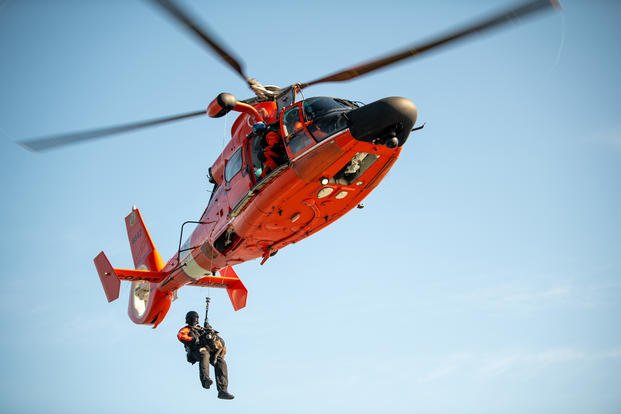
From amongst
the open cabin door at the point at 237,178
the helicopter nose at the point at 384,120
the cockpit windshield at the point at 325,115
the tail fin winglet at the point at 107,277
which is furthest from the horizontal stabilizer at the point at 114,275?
the helicopter nose at the point at 384,120

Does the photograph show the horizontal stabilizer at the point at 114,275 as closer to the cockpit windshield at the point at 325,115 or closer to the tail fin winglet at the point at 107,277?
the tail fin winglet at the point at 107,277

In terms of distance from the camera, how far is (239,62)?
11.7 m

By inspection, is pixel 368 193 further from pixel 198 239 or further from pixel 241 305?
pixel 241 305

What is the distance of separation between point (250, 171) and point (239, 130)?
122cm

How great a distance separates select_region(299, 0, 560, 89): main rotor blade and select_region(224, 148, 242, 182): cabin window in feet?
7.43

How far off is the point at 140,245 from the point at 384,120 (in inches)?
346

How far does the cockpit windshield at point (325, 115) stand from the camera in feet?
36.0

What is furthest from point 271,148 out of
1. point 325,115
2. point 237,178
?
point 325,115

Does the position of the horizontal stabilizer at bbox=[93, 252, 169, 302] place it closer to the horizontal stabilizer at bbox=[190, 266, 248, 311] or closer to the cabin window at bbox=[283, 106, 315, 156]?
the horizontal stabilizer at bbox=[190, 266, 248, 311]

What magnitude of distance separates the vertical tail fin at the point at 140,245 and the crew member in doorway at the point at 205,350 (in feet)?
Result: 10.6

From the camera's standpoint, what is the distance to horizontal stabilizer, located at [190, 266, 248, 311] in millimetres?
15672

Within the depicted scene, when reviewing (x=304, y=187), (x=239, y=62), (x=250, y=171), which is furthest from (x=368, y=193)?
(x=239, y=62)

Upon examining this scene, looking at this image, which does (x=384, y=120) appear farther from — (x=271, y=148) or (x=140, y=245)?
(x=140, y=245)

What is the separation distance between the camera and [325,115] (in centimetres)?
1123
